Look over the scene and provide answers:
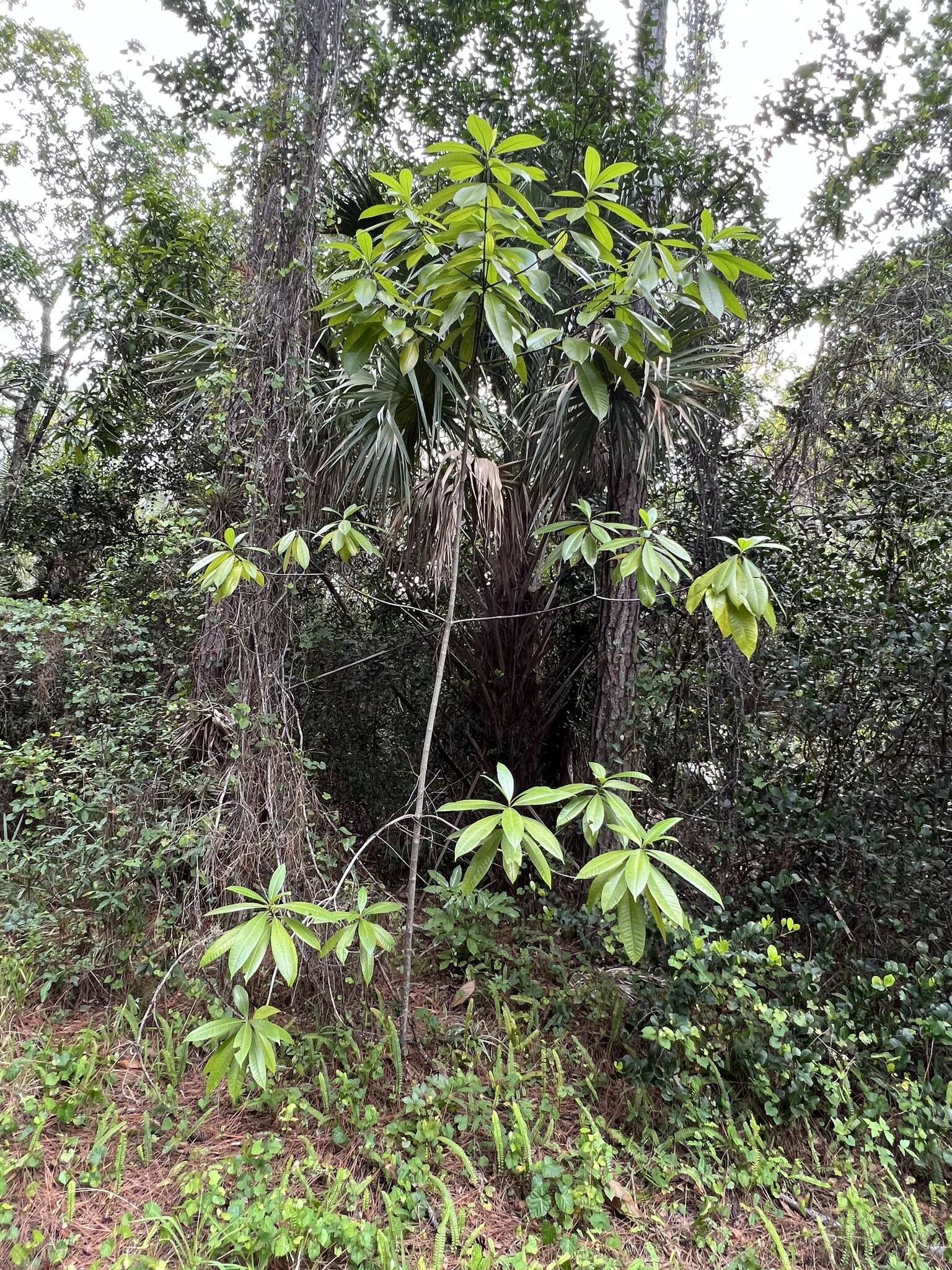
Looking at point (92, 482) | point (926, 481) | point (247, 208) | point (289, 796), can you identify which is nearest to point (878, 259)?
point (926, 481)

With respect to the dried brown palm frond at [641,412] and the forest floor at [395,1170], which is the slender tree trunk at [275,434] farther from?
the dried brown palm frond at [641,412]

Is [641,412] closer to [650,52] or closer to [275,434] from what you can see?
[275,434]

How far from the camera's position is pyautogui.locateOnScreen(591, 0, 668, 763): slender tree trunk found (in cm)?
355

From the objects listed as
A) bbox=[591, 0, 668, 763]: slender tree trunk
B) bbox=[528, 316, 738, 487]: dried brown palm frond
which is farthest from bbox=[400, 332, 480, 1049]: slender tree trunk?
bbox=[591, 0, 668, 763]: slender tree trunk

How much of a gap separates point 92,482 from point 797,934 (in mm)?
6578

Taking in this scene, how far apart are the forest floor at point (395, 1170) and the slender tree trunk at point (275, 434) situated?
84 centimetres

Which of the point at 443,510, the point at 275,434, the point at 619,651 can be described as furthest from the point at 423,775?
the point at 275,434

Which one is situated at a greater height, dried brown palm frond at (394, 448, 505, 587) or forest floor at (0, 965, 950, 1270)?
dried brown palm frond at (394, 448, 505, 587)

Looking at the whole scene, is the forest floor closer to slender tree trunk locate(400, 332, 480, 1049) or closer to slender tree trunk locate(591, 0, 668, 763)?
slender tree trunk locate(400, 332, 480, 1049)

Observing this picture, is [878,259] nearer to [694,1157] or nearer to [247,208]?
[247,208]

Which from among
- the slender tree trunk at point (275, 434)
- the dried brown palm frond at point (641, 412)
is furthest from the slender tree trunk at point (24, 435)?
the dried brown palm frond at point (641, 412)

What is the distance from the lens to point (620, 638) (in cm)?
364

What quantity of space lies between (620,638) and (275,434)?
2202 millimetres

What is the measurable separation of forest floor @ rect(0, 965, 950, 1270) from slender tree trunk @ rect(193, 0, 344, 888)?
0.84 meters
